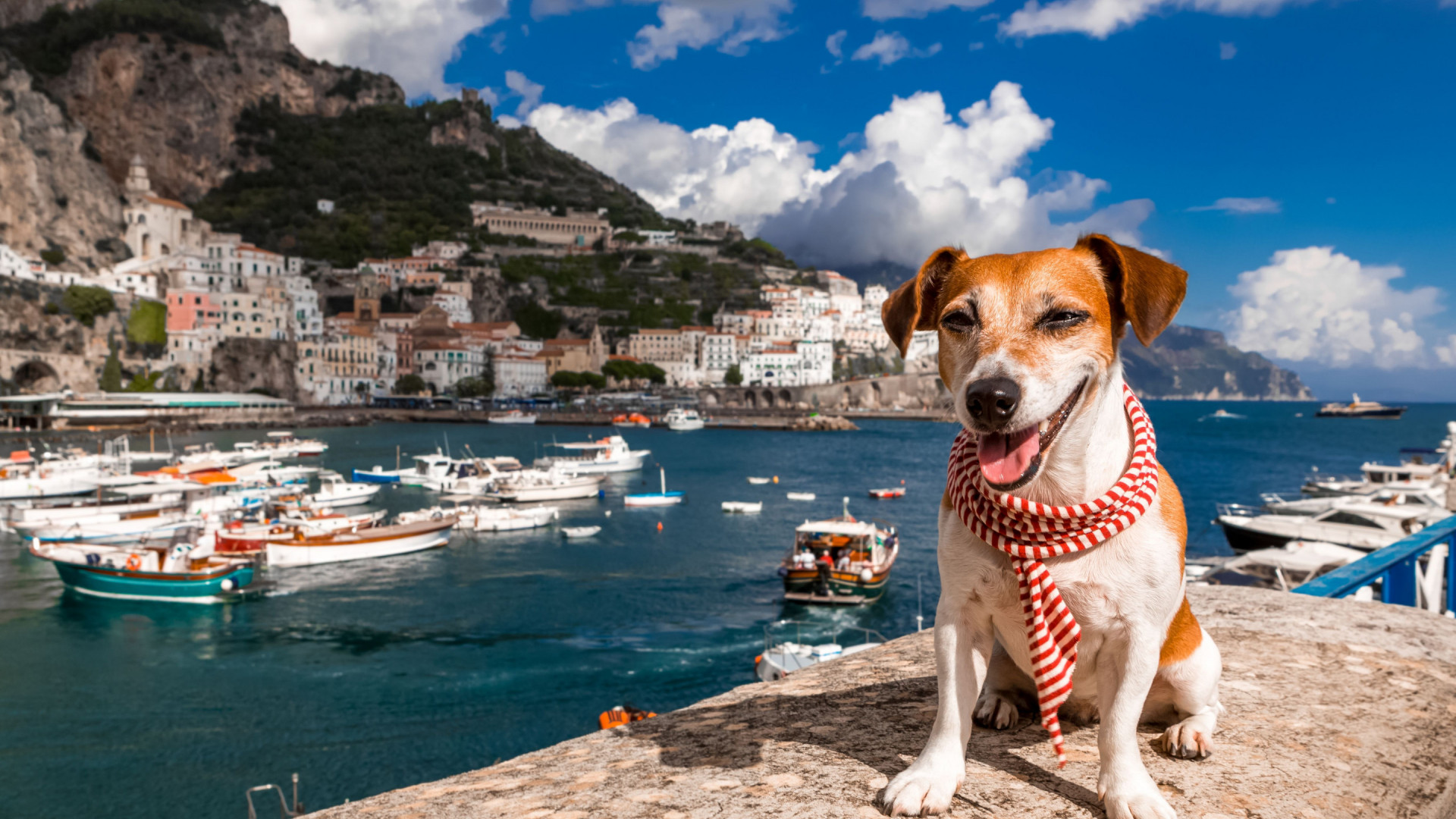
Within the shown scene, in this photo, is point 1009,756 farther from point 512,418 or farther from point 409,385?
point 409,385

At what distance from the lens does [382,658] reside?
15.6m

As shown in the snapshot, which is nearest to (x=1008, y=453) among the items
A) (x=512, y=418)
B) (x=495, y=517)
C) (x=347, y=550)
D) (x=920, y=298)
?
(x=920, y=298)

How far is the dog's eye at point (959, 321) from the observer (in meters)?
1.46

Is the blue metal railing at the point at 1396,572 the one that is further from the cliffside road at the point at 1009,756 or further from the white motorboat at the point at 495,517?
the white motorboat at the point at 495,517

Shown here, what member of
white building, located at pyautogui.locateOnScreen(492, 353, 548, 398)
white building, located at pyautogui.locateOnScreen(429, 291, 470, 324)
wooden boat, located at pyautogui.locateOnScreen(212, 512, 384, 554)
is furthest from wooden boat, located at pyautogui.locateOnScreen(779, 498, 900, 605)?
white building, located at pyautogui.locateOnScreen(429, 291, 470, 324)

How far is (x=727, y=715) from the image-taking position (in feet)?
7.52

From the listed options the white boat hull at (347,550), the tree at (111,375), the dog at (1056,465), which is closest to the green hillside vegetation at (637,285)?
the tree at (111,375)

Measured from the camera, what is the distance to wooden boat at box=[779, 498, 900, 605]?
1956 centimetres

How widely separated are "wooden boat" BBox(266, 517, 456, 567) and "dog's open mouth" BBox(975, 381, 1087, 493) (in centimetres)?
2483

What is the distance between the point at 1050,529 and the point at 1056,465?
11 centimetres

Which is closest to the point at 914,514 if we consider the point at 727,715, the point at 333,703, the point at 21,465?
the point at 333,703

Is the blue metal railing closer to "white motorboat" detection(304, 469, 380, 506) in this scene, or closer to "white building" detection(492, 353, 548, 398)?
"white motorboat" detection(304, 469, 380, 506)

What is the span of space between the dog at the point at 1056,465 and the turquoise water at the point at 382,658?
1124cm

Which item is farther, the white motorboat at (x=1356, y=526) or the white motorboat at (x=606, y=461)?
the white motorboat at (x=606, y=461)
